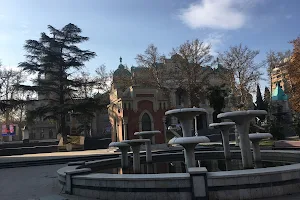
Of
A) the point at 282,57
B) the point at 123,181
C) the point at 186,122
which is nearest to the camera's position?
the point at 123,181

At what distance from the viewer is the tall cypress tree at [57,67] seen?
31.4 meters

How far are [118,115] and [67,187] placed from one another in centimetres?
2055

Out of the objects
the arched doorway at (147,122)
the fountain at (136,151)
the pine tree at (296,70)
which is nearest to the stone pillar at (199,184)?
the fountain at (136,151)

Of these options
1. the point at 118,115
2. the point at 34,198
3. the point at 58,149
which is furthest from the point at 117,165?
the point at 58,149

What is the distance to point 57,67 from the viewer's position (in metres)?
33.9

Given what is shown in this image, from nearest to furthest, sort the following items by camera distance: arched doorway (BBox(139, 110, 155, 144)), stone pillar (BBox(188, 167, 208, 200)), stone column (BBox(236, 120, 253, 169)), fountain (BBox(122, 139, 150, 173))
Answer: stone pillar (BBox(188, 167, 208, 200)), stone column (BBox(236, 120, 253, 169)), fountain (BBox(122, 139, 150, 173)), arched doorway (BBox(139, 110, 155, 144))

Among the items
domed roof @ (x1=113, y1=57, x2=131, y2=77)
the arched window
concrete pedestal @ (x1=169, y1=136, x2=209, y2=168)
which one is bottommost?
concrete pedestal @ (x1=169, y1=136, x2=209, y2=168)

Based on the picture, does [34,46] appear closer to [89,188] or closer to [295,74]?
[89,188]

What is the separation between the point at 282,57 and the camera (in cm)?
4572

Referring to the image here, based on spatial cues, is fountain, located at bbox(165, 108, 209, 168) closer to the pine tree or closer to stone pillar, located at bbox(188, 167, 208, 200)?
stone pillar, located at bbox(188, 167, 208, 200)

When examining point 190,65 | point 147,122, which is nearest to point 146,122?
point 147,122

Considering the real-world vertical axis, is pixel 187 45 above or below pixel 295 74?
above

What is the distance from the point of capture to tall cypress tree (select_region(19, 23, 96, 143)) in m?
31.4

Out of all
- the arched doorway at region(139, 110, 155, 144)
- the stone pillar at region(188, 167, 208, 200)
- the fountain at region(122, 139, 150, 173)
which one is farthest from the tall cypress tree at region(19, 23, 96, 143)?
the stone pillar at region(188, 167, 208, 200)
